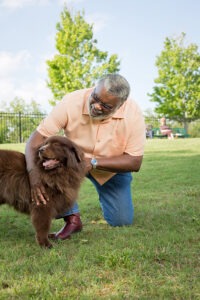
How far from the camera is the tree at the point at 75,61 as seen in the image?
26.8 metres

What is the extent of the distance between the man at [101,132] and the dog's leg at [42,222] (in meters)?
0.37

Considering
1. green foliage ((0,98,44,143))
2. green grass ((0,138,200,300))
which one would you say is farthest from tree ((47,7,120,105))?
green grass ((0,138,200,300))

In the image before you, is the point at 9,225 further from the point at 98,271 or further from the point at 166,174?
the point at 166,174

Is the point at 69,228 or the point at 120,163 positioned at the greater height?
the point at 120,163

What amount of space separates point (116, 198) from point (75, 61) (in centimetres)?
2347

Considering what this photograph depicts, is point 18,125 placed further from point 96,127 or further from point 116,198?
point 96,127

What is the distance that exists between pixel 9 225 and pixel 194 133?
2890 cm

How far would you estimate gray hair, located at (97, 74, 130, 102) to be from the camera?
12.6 feet

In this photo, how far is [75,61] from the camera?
27.2m

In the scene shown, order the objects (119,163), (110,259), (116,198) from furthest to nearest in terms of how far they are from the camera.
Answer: (116,198)
(119,163)
(110,259)

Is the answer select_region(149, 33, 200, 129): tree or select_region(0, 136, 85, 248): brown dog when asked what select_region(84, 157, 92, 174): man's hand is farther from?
select_region(149, 33, 200, 129): tree

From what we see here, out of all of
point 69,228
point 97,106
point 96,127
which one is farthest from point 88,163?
point 69,228

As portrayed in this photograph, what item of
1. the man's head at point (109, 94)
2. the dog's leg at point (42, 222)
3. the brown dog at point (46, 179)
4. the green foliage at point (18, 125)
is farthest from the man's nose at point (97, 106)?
the green foliage at point (18, 125)

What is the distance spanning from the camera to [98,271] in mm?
2879
